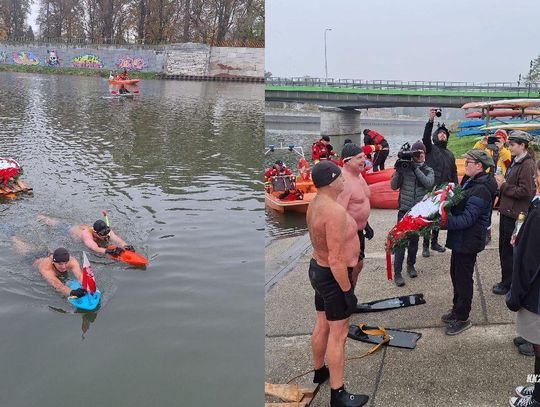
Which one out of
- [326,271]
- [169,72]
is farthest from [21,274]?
[169,72]

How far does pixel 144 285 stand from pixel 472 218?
16.4 ft

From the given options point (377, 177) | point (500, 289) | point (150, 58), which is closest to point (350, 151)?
point (500, 289)

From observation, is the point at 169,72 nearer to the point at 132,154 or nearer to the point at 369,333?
the point at 132,154

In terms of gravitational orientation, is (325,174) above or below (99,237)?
above

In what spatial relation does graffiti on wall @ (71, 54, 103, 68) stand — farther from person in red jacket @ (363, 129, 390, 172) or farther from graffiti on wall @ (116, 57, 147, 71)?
person in red jacket @ (363, 129, 390, 172)

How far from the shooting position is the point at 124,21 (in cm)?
6894

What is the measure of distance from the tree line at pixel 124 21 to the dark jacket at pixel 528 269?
2390 inches

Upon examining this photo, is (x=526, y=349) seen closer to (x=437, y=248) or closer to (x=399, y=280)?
(x=399, y=280)

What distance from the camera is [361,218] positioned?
508 centimetres

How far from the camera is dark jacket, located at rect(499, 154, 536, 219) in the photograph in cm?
495

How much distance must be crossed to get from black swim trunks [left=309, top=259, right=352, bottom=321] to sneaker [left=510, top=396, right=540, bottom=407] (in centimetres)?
107

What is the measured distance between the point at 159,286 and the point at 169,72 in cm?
5717

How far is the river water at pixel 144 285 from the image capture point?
5.74 metres

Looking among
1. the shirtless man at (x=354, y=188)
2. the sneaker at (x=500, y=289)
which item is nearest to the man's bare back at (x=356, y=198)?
the shirtless man at (x=354, y=188)
